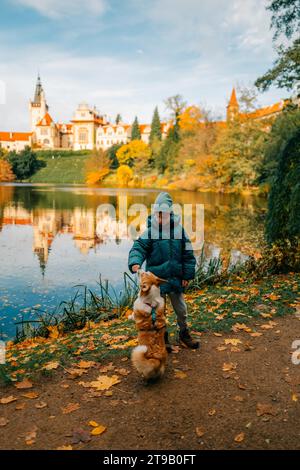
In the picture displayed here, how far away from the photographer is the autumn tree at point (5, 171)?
79.9m

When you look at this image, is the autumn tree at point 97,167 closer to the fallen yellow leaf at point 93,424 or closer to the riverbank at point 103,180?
the riverbank at point 103,180

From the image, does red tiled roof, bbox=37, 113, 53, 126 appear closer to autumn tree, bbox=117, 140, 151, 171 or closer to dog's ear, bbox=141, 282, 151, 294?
autumn tree, bbox=117, 140, 151, 171

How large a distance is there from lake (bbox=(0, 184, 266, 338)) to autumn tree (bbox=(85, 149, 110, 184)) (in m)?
50.9

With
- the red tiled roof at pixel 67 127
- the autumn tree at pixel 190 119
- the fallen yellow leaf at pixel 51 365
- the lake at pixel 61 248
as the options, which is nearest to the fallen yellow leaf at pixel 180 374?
the fallen yellow leaf at pixel 51 365

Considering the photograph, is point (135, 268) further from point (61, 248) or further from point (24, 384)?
point (61, 248)

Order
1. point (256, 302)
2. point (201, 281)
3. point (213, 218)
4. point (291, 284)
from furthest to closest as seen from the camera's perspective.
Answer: point (213, 218)
point (201, 281)
point (291, 284)
point (256, 302)

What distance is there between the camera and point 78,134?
118m

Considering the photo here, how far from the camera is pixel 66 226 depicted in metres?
21.0

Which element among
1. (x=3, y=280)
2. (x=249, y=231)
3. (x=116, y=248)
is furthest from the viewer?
(x=249, y=231)

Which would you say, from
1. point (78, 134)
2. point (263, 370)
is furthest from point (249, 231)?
point (78, 134)

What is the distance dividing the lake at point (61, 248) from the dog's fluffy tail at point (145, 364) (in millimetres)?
4068

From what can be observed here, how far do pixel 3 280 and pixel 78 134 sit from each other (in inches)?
4456

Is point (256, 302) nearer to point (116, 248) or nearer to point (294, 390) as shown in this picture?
point (294, 390)
